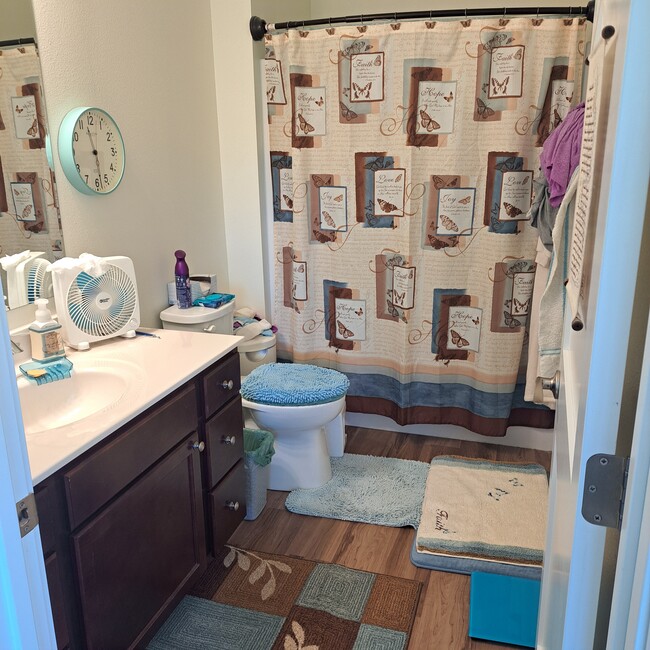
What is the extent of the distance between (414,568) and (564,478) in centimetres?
127

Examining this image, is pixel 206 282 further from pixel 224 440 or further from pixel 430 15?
pixel 430 15

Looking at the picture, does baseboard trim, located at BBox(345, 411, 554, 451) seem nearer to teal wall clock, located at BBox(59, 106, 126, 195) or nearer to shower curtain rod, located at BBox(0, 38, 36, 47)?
teal wall clock, located at BBox(59, 106, 126, 195)

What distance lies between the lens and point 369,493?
2.60 metres

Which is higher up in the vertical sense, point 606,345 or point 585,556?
point 606,345

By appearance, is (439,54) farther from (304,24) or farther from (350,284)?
(350,284)

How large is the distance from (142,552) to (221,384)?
0.56 metres

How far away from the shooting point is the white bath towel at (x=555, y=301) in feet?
6.33

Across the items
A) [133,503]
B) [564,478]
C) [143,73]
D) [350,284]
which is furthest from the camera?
[350,284]

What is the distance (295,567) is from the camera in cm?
218

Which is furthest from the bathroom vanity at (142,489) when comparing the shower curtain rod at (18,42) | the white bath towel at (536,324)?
the white bath towel at (536,324)

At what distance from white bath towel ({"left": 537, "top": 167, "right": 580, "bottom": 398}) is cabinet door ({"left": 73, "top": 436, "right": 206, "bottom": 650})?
1.15 metres

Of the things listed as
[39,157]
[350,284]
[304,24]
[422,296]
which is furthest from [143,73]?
[422,296]

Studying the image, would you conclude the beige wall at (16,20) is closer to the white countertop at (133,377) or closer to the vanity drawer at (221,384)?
the white countertop at (133,377)

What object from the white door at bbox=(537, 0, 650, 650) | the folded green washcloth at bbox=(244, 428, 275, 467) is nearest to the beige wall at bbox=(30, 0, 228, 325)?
the folded green washcloth at bbox=(244, 428, 275, 467)
